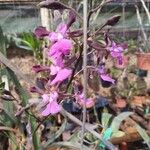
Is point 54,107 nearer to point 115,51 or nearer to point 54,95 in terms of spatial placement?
point 54,95

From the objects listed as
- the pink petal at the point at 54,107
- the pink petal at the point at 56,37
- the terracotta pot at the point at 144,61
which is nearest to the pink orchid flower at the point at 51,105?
the pink petal at the point at 54,107

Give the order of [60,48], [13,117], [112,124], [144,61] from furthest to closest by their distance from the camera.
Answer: [144,61] < [112,124] < [13,117] < [60,48]

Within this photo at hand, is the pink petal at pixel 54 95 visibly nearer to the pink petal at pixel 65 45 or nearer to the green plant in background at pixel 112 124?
the pink petal at pixel 65 45

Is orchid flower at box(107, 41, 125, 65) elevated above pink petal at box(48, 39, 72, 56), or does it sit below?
below

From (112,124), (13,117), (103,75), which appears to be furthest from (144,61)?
(103,75)

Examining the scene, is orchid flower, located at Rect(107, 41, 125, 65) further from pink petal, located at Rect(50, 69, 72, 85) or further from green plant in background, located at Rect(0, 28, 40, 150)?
green plant in background, located at Rect(0, 28, 40, 150)

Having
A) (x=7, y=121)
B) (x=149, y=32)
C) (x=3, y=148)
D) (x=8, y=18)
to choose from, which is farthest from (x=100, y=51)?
(x=8, y=18)

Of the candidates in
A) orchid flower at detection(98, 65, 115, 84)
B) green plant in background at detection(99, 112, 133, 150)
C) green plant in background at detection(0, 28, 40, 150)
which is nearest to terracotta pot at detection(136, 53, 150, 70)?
green plant in background at detection(99, 112, 133, 150)

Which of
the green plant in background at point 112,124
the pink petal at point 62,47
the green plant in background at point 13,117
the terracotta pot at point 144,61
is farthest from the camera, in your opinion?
the terracotta pot at point 144,61
